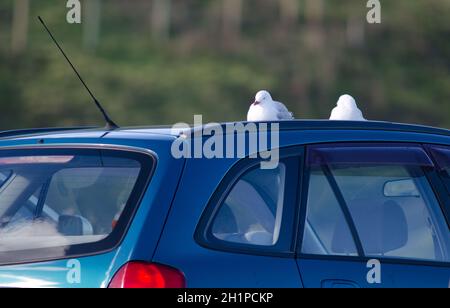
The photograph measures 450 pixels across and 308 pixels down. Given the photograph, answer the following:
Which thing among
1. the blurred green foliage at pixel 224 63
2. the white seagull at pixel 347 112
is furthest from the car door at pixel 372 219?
the blurred green foliage at pixel 224 63

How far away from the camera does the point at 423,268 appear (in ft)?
13.9

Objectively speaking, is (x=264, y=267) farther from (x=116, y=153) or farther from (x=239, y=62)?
(x=239, y=62)

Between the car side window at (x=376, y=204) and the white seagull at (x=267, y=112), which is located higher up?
the white seagull at (x=267, y=112)

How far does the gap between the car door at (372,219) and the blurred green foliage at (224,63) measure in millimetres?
28074

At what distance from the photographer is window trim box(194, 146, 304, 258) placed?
3805mm

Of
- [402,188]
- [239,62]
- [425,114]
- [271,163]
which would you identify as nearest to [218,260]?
[271,163]

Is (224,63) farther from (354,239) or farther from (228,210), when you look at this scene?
(228,210)

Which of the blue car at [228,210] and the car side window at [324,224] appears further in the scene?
the car side window at [324,224]

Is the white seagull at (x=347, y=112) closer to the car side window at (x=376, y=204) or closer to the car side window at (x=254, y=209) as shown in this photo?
the car side window at (x=376, y=204)

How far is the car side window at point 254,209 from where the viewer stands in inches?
155

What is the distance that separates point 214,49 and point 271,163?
126 ft

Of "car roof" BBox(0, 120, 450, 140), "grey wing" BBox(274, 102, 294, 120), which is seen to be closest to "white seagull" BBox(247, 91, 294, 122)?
"grey wing" BBox(274, 102, 294, 120)

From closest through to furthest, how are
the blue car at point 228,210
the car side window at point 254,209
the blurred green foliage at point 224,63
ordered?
the blue car at point 228,210, the car side window at point 254,209, the blurred green foliage at point 224,63

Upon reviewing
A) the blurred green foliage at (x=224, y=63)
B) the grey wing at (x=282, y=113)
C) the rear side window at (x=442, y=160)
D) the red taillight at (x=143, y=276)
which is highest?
the blurred green foliage at (x=224, y=63)
